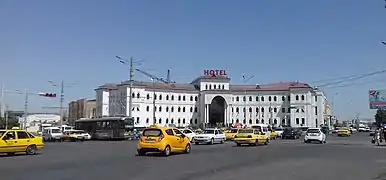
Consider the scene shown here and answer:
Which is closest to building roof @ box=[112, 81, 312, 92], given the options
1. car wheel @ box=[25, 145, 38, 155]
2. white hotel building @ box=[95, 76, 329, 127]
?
white hotel building @ box=[95, 76, 329, 127]

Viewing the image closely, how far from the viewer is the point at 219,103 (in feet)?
495

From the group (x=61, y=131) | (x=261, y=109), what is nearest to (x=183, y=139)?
(x=61, y=131)

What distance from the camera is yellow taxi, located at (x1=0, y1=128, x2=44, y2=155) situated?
86.6ft

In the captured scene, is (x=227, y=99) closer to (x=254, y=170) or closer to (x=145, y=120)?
(x=145, y=120)

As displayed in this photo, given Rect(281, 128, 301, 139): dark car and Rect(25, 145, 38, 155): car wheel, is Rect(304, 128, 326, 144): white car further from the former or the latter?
Rect(25, 145, 38, 155): car wheel

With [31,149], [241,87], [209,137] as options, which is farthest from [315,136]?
[241,87]

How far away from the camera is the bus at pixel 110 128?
59.9m

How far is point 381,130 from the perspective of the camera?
150 feet

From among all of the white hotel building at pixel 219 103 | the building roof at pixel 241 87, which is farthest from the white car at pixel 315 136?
the building roof at pixel 241 87

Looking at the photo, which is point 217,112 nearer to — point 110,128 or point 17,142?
point 110,128

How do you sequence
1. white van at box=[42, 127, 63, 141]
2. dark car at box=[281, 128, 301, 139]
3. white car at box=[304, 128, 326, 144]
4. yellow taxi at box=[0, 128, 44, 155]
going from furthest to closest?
1. dark car at box=[281, 128, 301, 139]
2. white van at box=[42, 127, 63, 141]
3. white car at box=[304, 128, 326, 144]
4. yellow taxi at box=[0, 128, 44, 155]

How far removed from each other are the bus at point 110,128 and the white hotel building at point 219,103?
252 feet

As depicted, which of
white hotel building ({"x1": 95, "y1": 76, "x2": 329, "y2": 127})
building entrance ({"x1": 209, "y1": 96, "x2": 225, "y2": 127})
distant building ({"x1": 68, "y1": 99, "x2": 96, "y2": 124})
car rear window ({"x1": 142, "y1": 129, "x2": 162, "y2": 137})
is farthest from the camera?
distant building ({"x1": 68, "y1": 99, "x2": 96, "y2": 124})

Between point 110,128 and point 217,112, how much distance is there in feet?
309
